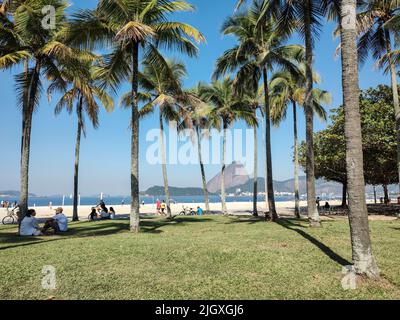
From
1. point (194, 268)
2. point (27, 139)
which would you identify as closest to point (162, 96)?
point (27, 139)

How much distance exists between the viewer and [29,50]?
1460cm

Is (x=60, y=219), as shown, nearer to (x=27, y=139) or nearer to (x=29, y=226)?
(x=29, y=226)

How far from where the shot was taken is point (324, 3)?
1516 centimetres

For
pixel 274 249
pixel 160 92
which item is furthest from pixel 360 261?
pixel 160 92

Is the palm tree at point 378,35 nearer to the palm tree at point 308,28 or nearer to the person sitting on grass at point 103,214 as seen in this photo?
the palm tree at point 308,28

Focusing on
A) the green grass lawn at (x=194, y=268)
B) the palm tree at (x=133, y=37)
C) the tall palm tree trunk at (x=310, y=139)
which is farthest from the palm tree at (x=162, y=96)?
the green grass lawn at (x=194, y=268)

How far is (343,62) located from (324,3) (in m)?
10.1

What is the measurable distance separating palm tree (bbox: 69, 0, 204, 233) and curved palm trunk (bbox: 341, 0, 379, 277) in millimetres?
7679

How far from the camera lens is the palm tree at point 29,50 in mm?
13305

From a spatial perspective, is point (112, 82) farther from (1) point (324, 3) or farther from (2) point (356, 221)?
(2) point (356, 221)

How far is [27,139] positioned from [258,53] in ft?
43.4

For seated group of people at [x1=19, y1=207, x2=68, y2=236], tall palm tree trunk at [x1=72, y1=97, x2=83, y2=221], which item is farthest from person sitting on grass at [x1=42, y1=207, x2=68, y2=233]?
tall palm tree trunk at [x1=72, y1=97, x2=83, y2=221]

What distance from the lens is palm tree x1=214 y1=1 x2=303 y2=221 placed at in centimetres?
1892

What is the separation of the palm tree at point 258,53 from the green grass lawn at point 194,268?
9.17 m
